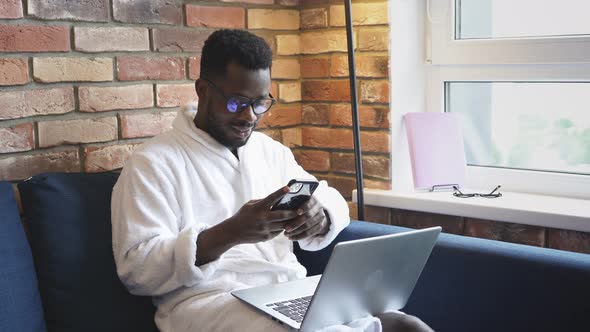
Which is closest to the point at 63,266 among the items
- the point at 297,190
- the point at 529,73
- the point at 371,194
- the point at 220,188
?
the point at 220,188

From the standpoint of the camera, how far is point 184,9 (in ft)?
7.23

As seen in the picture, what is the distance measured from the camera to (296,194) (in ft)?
5.36

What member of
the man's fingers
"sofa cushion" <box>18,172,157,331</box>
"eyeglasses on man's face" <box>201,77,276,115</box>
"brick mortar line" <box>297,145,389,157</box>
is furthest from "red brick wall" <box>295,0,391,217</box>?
"sofa cushion" <box>18,172,157,331</box>

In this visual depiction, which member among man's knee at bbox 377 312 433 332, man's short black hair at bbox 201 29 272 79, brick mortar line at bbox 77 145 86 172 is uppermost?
man's short black hair at bbox 201 29 272 79

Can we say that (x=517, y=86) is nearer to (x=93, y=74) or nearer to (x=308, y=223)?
(x=308, y=223)

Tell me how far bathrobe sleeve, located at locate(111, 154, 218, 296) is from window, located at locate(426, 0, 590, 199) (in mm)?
1126

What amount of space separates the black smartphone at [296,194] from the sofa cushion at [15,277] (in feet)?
1.90

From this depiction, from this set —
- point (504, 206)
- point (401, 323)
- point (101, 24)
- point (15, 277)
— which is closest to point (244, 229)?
point (401, 323)

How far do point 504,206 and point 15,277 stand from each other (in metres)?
1.36

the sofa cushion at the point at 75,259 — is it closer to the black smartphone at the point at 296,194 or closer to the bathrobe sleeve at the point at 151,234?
the bathrobe sleeve at the point at 151,234

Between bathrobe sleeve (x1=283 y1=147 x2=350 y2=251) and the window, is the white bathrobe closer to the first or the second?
bathrobe sleeve (x1=283 y1=147 x2=350 y2=251)

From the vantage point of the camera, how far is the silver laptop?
4.82 feet

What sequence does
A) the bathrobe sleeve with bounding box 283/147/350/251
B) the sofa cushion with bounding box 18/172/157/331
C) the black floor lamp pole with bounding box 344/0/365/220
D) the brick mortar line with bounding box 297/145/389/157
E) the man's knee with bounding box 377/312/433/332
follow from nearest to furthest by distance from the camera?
1. the man's knee with bounding box 377/312/433/332
2. the sofa cushion with bounding box 18/172/157/331
3. the bathrobe sleeve with bounding box 283/147/350/251
4. the black floor lamp pole with bounding box 344/0/365/220
5. the brick mortar line with bounding box 297/145/389/157

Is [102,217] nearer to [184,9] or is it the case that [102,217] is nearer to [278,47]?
[184,9]
